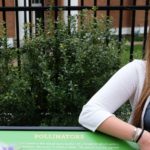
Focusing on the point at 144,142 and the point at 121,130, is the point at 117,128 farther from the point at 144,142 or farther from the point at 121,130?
the point at 144,142

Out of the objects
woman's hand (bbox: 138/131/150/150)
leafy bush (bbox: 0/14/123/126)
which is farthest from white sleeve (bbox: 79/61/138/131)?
leafy bush (bbox: 0/14/123/126)

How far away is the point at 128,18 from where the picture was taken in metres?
15.5

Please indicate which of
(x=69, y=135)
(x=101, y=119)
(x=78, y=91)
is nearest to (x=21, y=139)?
(x=69, y=135)

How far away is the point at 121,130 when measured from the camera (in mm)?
2023

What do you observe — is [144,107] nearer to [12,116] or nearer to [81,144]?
[81,144]

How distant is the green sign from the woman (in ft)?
0.11

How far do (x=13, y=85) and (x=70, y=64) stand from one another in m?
0.49

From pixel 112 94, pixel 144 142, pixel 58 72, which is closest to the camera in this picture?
pixel 144 142

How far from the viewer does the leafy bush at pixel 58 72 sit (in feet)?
12.3

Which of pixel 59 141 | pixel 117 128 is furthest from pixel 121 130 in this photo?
pixel 59 141

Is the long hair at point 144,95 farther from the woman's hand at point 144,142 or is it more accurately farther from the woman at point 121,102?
the woman's hand at point 144,142

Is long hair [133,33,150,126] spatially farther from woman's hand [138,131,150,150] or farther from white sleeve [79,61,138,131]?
woman's hand [138,131,150,150]

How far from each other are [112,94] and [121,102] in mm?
65

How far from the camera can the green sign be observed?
1.97 m
